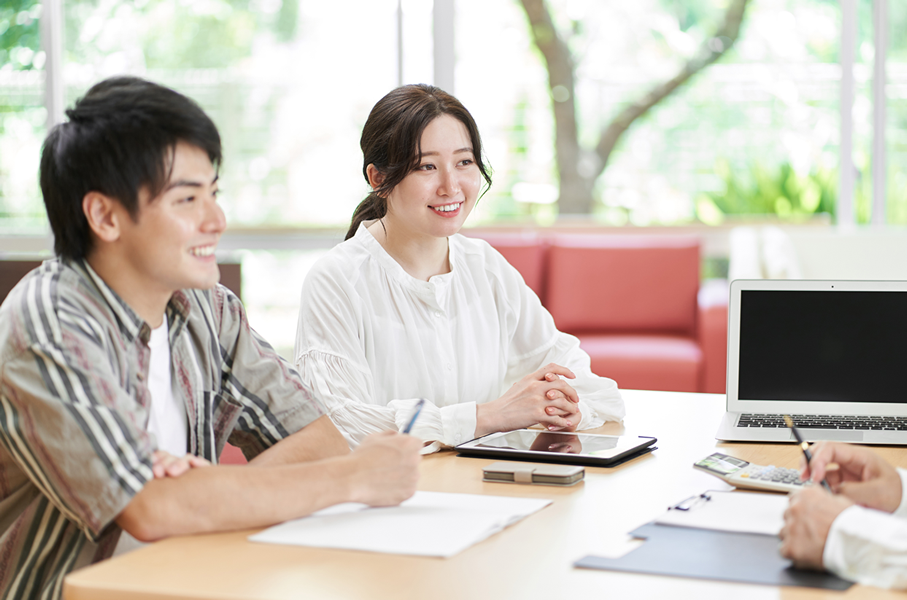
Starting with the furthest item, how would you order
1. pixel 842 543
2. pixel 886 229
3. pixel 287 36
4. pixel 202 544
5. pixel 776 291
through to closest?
pixel 287 36 → pixel 886 229 → pixel 776 291 → pixel 202 544 → pixel 842 543

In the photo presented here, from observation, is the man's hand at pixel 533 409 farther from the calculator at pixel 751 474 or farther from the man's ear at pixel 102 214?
the man's ear at pixel 102 214

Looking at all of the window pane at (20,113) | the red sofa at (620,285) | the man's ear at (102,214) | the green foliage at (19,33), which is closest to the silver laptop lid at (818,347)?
the man's ear at (102,214)

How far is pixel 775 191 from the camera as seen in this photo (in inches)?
205

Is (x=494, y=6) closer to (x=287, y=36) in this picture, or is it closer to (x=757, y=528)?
(x=287, y=36)

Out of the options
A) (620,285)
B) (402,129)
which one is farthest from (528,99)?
(402,129)

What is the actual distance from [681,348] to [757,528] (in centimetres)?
307

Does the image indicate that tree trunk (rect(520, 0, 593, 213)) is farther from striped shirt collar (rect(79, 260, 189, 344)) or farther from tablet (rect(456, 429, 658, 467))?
striped shirt collar (rect(79, 260, 189, 344))

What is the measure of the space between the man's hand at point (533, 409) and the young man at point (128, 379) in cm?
34

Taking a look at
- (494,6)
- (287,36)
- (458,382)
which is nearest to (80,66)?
(287,36)

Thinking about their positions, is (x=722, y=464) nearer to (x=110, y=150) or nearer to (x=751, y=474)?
(x=751, y=474)

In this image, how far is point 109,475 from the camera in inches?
45.3

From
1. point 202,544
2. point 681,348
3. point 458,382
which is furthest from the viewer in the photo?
point 681,348

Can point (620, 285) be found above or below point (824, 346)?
below

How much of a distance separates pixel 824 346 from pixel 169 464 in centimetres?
123
